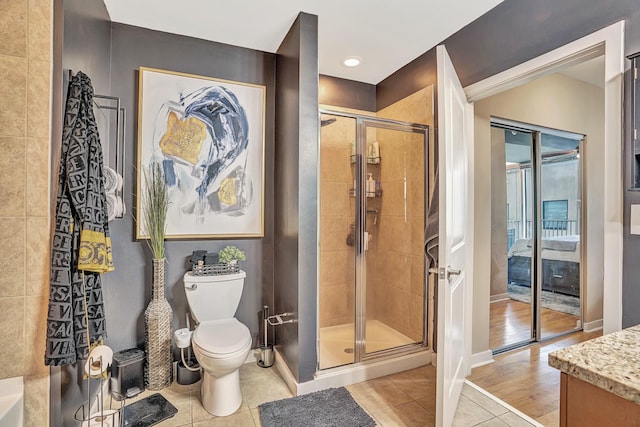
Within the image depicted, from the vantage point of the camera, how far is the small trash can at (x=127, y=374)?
2041 millimetres

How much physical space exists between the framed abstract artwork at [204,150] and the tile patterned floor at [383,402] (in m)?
1.09

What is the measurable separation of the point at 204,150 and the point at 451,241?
6.17ft

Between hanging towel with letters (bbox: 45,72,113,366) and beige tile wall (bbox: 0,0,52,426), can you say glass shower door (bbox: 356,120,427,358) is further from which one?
beige tile wall (bbox: 0,0,52,426)

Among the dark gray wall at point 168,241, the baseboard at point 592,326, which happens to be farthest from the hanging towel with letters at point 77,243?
the baseboard at point 592,326

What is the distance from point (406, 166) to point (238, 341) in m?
1.87

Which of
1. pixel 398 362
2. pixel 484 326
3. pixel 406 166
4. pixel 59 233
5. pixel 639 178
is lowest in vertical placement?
pixel 398 362

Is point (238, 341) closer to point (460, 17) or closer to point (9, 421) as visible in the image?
point (9, 421)

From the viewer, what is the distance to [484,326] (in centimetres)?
250

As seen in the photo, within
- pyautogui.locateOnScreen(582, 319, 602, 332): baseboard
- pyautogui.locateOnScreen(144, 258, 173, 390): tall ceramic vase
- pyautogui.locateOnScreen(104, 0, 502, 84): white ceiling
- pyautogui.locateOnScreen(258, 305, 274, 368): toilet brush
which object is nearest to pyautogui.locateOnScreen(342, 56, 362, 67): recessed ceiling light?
pyautogui.locateOnScreen(104, 0, 502, 84): white ceiling

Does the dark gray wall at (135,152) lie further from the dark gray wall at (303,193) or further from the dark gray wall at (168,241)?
the dark gray wall at (303,193)

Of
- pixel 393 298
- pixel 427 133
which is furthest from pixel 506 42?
pixel 393 298

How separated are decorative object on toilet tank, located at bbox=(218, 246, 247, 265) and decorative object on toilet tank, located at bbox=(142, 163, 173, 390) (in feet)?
1.29

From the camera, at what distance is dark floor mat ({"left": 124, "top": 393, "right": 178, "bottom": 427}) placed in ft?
5.90

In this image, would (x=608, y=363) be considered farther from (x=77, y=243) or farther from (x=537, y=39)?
(x=77, y=243)
